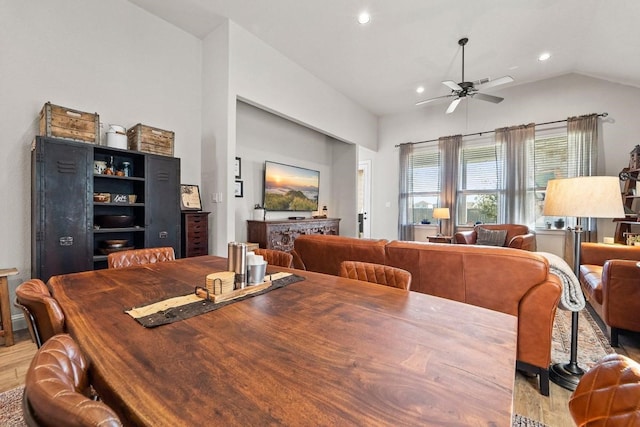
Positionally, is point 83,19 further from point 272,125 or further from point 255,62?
point 272,125

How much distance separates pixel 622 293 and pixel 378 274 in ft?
7.09

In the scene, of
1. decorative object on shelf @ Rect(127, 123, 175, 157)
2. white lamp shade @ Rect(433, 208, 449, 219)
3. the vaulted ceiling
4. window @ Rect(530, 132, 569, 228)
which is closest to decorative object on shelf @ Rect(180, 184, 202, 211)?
decorative object on shelf @ Rect(127, 123, 175, 157)

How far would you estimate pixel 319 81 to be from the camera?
515 cm

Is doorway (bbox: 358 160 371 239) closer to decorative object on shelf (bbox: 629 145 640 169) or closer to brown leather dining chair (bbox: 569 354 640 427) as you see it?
decorative object on shelf (bbox: 629 145 640 169)

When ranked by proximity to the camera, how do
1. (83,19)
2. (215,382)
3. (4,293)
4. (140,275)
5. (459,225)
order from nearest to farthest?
(215,382) → (140,275) → (4,293) → (83,19) → (459,225)

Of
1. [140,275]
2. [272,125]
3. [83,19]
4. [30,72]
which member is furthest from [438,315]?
[272,125]

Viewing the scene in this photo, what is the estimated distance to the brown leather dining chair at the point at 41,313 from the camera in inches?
37.7

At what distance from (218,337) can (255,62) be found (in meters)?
3.90

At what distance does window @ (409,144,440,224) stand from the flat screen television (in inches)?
92.0

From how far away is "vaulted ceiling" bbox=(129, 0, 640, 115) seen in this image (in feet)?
10.8

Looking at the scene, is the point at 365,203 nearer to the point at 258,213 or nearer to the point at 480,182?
the point at 480,182

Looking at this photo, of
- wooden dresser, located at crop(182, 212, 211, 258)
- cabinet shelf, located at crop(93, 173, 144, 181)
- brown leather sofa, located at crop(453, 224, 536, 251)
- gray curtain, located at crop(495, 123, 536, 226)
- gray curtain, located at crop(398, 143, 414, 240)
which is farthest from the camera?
gray curtain, located at crop(398, 143, 414, 240)

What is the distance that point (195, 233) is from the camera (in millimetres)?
3467

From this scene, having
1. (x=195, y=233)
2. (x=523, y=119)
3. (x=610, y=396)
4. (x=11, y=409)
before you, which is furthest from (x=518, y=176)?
(x=11, y=409)
